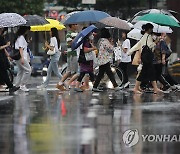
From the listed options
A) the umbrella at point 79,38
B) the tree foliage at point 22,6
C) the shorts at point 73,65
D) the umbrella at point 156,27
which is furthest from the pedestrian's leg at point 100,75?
the tree foliage at point 22,6

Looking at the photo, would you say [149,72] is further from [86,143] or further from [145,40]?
[86,143]

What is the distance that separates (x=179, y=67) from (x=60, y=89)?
639cm

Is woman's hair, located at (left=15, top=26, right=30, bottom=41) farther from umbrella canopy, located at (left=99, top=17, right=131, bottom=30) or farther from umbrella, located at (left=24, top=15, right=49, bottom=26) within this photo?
umbrella canopy, located at (left=99, top=17, right=131, bottom=30)

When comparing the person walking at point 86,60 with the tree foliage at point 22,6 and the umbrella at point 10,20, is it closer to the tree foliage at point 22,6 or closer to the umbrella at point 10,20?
the umbrella at point 10,20

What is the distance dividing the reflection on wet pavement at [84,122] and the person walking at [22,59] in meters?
1.21

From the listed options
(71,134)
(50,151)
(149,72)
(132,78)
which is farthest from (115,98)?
(132,78)

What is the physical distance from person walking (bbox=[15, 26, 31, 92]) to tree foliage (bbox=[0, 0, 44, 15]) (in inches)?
1173

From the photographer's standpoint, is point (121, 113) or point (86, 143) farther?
point (121, 113)

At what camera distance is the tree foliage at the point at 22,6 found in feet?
154

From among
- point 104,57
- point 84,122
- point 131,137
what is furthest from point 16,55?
point 131,137

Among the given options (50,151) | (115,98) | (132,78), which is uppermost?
(50,151)

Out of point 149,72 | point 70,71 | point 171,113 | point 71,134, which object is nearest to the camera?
point 71,134

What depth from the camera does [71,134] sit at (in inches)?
390

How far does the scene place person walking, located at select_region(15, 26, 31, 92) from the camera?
1692 centimetres
